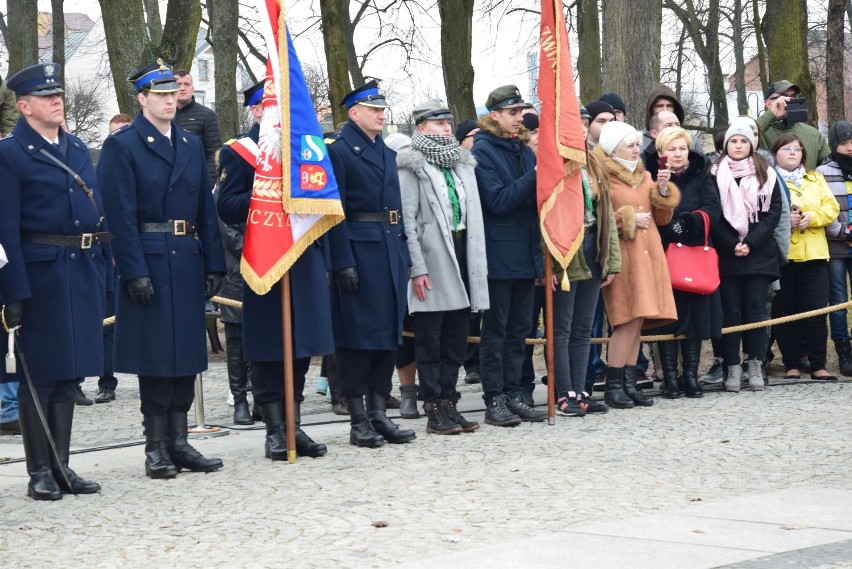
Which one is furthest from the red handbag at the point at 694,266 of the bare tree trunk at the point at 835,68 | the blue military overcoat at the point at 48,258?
the bare tree trunk at the point at 835,68

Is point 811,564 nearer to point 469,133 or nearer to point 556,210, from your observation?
point 556,210

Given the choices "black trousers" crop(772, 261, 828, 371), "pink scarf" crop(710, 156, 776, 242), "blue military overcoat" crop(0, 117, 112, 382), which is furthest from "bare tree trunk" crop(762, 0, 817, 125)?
"blue military overcoat" crop(0, 117, 112, 382)

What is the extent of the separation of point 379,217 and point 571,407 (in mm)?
2148

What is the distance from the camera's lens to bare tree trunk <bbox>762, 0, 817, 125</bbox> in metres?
15.7

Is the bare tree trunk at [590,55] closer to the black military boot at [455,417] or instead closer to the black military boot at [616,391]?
the black military boot at [616,391]

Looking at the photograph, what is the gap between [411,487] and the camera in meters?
6.81

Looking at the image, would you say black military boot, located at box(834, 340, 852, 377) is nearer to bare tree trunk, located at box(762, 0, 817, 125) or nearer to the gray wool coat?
the gray wool coat

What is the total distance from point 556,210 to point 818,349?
3629 mm

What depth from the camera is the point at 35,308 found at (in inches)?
274

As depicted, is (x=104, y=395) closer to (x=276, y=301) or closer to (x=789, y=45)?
(x=276, y=301)

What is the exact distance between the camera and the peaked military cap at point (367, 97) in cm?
834

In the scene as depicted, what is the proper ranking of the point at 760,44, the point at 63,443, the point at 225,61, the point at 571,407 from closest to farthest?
1. the point at 63,443
2. the point at 571,407
3. the point at 225,61
4. the point at 760,44

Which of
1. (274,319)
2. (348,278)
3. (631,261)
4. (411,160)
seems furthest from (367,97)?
(631,261)

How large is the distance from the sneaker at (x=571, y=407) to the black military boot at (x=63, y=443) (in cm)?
363
